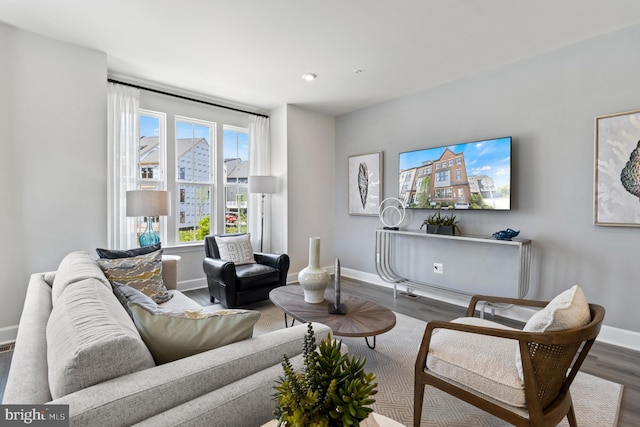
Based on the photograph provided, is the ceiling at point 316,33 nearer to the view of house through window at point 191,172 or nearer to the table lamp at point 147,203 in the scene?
the view of house through window at point 191,172

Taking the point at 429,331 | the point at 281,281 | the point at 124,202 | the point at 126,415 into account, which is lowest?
the point at 281,281

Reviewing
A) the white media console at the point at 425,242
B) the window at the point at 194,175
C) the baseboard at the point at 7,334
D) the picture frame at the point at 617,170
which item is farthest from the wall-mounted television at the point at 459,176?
the baseboard at the point at 7,334

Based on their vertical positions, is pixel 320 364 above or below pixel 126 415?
above

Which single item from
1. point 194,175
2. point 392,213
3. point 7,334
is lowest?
point 7,334

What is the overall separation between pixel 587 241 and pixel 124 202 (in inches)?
194

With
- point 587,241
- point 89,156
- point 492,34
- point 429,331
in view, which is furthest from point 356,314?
point 89,156

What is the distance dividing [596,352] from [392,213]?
8.51ft

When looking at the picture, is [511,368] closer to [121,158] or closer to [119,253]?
[119,253]

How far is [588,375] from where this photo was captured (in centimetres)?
226

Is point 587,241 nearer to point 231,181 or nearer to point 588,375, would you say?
point 588,375

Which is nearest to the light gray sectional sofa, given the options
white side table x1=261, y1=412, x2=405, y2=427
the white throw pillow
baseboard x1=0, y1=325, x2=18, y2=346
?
white side table x1=261, y1=412, x2=405, y2=427

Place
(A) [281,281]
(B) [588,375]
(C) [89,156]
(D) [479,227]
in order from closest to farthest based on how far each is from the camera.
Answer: (B) [588,375], (C) [89,156], (D) [479,227], (A) [281,281]

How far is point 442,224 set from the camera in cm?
372

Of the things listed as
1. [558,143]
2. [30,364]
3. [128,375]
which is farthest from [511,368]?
[558,143]
